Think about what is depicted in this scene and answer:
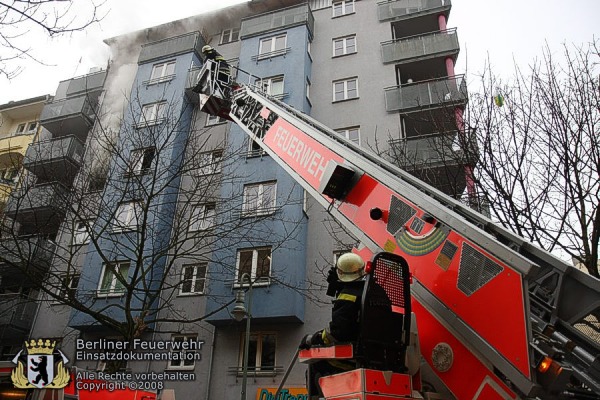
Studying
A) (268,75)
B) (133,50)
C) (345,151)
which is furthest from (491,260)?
(133,50)

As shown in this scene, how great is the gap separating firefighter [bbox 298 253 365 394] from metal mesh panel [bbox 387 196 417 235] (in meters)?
0.58

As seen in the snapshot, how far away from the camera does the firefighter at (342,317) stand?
3.14m

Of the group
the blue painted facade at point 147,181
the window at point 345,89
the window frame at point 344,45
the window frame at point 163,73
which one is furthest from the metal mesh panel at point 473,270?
the window frame at point 163,73

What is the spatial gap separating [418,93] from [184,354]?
13.2m

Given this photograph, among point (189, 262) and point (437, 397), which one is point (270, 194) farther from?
point (437, 397)

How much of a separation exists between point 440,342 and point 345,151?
7.99 feet

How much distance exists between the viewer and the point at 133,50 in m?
25.8

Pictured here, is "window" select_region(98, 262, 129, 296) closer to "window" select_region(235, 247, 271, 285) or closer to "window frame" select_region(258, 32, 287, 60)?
"window" select_region(235, 247, 271, 285)

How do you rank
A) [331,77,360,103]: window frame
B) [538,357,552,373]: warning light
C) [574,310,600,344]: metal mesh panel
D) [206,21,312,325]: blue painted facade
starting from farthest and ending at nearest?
[331,77,360,103]: window frame < [206,21,312,325]: blue painted facade < [574,310,600,344]: metal mesh panel < [538,357,552,373]: warning light

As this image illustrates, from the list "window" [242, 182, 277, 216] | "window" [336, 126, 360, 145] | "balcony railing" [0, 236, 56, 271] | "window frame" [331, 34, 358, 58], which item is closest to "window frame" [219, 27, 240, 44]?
"window frame" [331, 34, 358, 58]

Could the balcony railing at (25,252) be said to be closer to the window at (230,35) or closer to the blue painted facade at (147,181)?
the blue painted facade at (147,181)

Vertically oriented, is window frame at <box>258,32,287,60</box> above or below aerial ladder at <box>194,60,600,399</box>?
above

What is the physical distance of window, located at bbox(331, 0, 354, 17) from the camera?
856 inches

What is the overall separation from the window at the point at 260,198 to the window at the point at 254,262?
1.41 m
